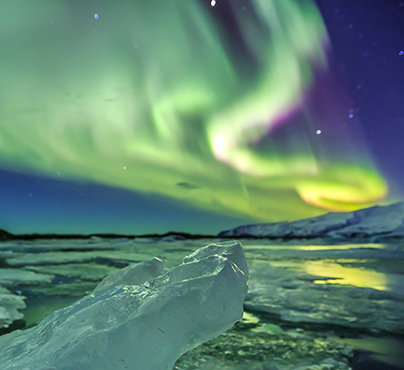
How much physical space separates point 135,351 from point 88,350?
27 cm

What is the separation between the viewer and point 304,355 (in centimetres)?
268

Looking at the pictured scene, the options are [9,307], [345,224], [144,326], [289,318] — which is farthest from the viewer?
[345,224]

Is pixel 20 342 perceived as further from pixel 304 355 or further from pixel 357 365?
pixel 357 365

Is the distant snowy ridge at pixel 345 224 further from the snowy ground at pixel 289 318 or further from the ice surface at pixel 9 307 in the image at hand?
the ice surface at pixel 9 307

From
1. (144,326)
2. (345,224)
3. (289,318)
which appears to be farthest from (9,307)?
(345,224)

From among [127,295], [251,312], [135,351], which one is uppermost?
[127,295]

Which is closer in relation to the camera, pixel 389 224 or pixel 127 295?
pixel 127 295

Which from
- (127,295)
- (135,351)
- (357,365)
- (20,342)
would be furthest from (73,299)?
(357,365)

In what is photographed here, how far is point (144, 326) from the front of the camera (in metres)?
1.73

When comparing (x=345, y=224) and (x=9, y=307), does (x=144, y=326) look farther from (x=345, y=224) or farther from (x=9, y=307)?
(x=345, y=224)

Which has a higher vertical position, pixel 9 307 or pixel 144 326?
pixel 144 326

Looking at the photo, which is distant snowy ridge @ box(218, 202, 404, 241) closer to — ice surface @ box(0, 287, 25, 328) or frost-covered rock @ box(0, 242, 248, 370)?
ice surface @ box(0, 287, 25, 328)

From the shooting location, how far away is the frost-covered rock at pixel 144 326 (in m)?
1.66

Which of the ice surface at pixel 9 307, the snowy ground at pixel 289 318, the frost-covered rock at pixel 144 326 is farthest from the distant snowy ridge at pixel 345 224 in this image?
the frost-covered rock at pixel 144 326
